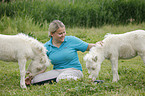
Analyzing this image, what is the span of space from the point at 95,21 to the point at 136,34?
1042 cm

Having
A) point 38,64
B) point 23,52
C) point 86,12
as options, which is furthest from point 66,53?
point 86,12

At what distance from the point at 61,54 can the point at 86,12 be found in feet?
33.4

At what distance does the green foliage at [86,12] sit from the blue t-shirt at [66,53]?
384 inches

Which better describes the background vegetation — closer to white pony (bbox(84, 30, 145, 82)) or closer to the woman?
the woman

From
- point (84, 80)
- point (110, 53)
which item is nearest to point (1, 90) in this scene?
point (84, 80)

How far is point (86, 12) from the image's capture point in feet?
49.2

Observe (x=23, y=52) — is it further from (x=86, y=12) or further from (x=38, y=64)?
(x=86, y=12)

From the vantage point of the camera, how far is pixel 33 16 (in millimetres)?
15156

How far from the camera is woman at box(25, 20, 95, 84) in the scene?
5.28 m

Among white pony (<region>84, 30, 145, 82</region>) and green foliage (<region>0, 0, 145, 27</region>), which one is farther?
green foliage (<region>0, 0, 145, 27</region>)

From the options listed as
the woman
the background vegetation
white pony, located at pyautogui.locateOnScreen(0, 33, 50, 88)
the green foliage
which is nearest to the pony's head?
white pony, located at pyautogui.locateOnScreen(0, 33, 50, 88)

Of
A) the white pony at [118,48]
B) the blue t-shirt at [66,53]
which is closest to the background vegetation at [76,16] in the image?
the blue t-shirt at [66,53]

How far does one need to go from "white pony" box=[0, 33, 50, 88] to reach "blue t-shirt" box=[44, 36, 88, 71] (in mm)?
243

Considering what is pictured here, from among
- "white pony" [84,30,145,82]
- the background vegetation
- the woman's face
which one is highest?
the woman's face
